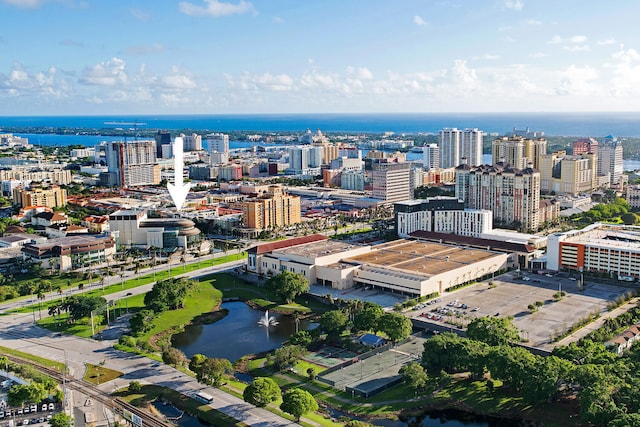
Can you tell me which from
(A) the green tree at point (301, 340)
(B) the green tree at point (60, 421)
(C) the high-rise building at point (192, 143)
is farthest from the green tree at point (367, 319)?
(C) the high-rise building at point (192, 143)

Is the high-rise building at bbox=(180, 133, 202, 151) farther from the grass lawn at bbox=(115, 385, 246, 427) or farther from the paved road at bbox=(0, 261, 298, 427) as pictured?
the grass lawn at bbox=(115, 385, 246, 427)

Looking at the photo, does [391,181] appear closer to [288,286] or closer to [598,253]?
[598,253]

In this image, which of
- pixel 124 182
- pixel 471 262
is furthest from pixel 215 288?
pixel 124 182

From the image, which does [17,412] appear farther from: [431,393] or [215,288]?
[215,288]

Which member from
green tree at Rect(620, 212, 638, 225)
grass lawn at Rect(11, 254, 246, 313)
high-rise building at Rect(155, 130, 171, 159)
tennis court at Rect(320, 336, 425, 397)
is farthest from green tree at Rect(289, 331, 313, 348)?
high-rise building at Rect(155, 130, 171, 159)

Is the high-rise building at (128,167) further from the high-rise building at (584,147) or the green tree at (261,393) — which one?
the green tree at (261,393)
